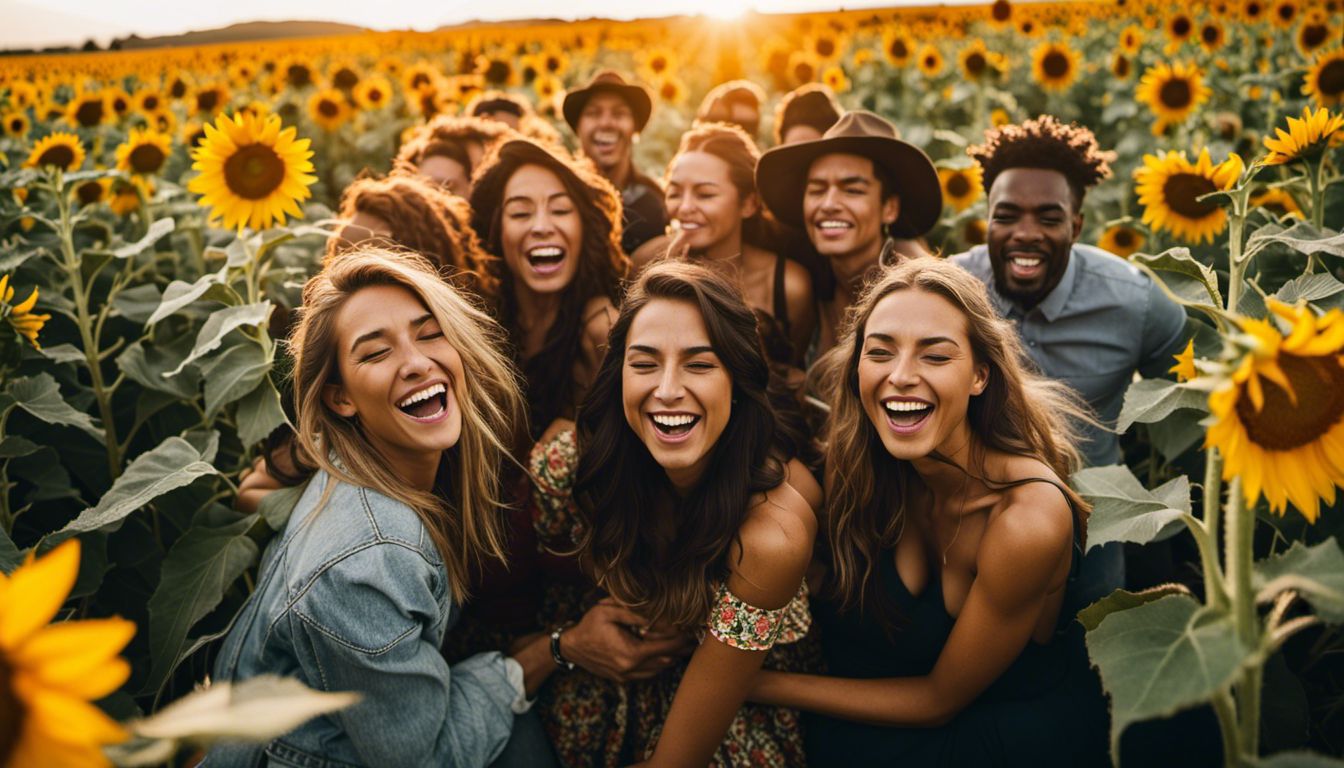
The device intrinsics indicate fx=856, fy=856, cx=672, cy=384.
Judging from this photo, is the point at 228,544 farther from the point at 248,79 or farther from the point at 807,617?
the point at 248,79

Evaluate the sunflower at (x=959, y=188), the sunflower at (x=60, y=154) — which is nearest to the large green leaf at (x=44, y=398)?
the sunflower at (x=60, y=154)

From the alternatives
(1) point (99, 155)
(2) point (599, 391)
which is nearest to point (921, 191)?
(2) point (599, 391)

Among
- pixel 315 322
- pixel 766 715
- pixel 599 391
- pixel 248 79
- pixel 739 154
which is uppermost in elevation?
pixel 248 79

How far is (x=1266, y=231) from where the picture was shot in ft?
7.31

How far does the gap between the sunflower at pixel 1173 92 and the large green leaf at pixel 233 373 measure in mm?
6307

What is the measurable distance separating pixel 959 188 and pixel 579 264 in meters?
3.02

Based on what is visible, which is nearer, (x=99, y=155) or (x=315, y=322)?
(x=315, y=322)

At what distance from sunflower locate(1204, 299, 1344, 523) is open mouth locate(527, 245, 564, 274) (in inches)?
106

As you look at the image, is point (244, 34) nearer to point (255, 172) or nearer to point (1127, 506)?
point (255, 172)

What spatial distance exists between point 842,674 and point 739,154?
251cm

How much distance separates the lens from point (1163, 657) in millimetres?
1250

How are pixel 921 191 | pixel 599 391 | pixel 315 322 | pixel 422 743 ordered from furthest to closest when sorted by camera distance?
pixel 921 191 → pixel 599 391 → pixel 315 322 → pixel 422 743

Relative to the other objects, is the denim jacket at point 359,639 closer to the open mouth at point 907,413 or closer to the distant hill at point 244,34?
the open mouth at point 907,413

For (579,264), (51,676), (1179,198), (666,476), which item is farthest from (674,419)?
(1179,198)
